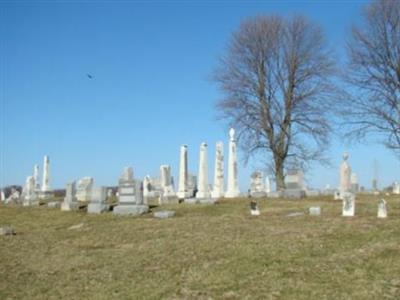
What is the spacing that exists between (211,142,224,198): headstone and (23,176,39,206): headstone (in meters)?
10.1

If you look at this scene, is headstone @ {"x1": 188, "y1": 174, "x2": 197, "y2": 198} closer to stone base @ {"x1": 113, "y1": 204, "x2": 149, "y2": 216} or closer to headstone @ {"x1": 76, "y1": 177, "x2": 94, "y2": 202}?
headstone @ {"x1": 76, "y1": 177, "x2": 94, "y2": 202}

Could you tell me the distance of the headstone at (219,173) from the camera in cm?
3256

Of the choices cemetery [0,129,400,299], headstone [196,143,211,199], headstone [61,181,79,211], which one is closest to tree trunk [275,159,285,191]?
headstone [196,143,211,199]

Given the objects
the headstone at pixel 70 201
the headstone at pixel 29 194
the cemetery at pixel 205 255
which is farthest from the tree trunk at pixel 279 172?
the headstone at pixel 29 194

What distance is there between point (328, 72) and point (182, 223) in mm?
22874

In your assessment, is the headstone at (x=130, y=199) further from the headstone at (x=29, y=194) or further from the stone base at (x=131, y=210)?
the headstone at (x=29, y=194)

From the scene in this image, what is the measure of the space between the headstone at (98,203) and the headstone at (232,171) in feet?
32.5

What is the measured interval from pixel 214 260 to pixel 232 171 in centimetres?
2183

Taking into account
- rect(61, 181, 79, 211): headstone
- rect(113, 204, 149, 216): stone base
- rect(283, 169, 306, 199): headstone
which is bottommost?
rect(113, 204, 149, 216): stone base

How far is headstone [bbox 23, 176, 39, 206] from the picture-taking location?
1251 inches

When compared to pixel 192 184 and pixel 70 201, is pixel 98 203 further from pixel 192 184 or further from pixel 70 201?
pixel 192 184

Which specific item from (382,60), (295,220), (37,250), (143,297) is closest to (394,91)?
(382,60)

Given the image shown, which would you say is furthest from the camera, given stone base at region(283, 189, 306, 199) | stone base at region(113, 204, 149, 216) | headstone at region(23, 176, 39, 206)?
headstone at region(23, 176, 39, 206)

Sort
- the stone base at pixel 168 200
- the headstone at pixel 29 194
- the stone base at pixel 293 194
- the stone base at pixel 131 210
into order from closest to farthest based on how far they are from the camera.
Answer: the stone base at pixel 131 210 → the stone base at pixel 168 200 → the stone base at pixel 293 194 → the headstone at pixel 29 194
